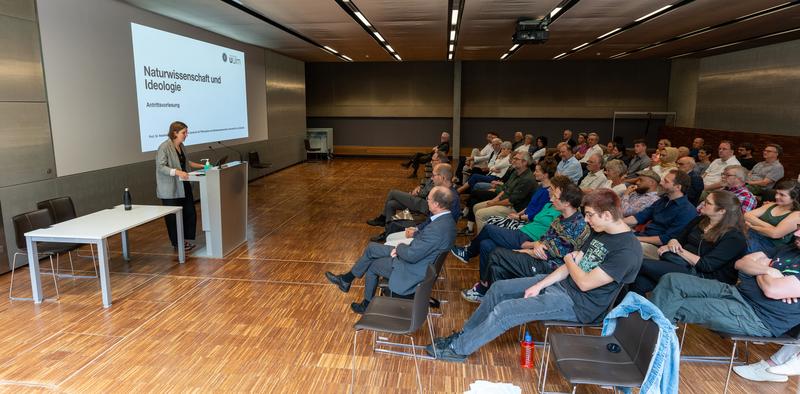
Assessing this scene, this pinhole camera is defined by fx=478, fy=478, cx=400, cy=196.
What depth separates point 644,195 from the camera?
4.84 meters

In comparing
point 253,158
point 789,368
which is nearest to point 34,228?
point 789,368

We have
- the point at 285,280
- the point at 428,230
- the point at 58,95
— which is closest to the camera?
the point at 428,230

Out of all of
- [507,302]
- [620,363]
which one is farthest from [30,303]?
[620,363]

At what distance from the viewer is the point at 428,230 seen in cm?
346

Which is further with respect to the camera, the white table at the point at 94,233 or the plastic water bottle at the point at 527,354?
the white table at the point at 94,233

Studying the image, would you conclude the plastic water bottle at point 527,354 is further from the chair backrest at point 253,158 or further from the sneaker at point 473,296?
the chair backrest at point 253,158

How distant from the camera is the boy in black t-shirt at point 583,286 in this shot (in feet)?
9.24

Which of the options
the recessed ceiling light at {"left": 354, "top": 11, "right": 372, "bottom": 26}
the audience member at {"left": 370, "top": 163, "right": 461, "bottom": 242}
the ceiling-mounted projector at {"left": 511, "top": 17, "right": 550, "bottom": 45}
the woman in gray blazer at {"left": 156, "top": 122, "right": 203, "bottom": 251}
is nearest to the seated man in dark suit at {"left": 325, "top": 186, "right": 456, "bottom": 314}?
the audience member at {"left": 370, "top": 163, "right": 461, "bottom": 242}

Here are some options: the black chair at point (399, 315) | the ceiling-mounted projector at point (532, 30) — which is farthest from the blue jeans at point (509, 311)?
the ceiling-mounted projector at point (532, 30)

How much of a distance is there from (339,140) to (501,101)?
19.9 feet

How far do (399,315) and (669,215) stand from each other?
2676 mm

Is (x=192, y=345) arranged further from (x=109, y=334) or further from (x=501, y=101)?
(x=501, y=101)

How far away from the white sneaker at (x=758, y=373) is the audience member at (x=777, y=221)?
923 millimetres

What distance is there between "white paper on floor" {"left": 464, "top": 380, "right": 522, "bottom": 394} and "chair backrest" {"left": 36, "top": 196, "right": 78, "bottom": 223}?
4482 mm
